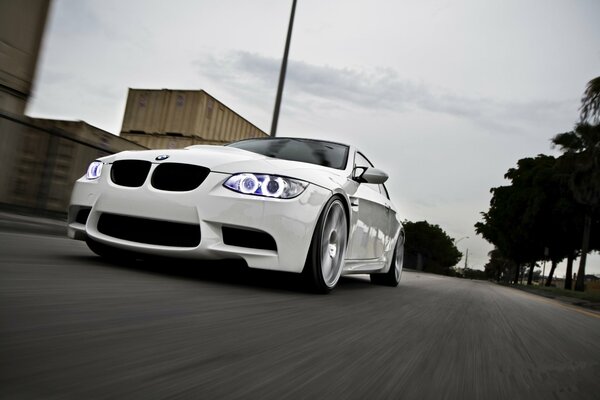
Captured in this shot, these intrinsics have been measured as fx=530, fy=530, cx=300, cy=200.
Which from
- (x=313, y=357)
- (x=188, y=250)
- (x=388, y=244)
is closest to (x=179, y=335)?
(x=313, y=357)

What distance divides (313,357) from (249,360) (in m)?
0.29

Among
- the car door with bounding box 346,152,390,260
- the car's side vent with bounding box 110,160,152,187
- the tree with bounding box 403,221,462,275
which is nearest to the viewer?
the car's side vent with bounding box 110,160,152,187

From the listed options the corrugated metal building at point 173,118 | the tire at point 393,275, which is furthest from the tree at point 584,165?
the tire at point 393,275

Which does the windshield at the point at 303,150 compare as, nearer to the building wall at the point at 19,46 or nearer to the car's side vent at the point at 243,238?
the car's side vent at the point at 243,238

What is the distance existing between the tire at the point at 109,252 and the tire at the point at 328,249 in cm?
145

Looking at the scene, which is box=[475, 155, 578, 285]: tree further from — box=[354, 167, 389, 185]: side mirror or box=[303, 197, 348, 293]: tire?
box=[303, 197, 348, 293]: tire

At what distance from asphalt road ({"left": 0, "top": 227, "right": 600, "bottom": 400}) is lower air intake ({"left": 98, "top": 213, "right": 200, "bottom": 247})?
0.24m

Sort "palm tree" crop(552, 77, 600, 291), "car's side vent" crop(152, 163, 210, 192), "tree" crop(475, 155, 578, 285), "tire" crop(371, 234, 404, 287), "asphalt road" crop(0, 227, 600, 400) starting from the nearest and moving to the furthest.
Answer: "asphalt road" crop(0, 227, 600, 400) < "car's side vent" crop(152, 163, 210, 192) < "tire" crop(371, 234, 404, 287) < "palm tree" crop(552, 77, 600, 291) < "tree" crop(475, 155, 578, 285)

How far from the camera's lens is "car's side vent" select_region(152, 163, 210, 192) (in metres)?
3.56

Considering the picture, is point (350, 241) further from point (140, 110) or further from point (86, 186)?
point (140, 110)

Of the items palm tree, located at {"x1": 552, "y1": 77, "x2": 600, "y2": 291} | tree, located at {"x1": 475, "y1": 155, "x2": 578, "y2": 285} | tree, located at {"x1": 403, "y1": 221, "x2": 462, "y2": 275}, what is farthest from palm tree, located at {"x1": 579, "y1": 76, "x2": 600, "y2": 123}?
tree, located at {"x1": 403, "y1": 221, "x2": 462, "y2": 275}

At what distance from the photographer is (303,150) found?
495 cm

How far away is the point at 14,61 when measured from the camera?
8836mm

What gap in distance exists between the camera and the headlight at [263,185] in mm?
3506
